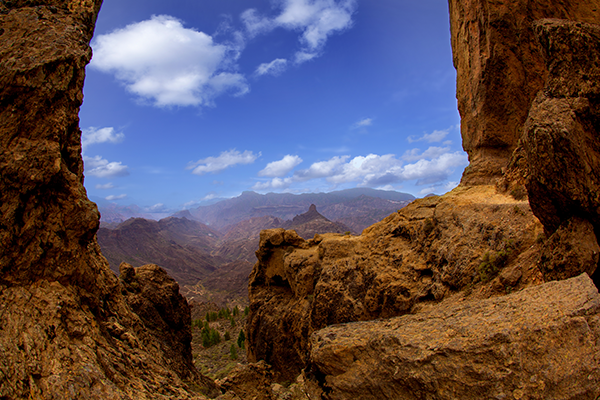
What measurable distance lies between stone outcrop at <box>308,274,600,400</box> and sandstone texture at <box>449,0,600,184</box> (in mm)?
18550

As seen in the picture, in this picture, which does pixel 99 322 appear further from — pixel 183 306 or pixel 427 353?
pixel 183 306

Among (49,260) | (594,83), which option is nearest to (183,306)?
(49,260)

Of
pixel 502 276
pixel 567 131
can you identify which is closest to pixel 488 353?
pixel 502 276

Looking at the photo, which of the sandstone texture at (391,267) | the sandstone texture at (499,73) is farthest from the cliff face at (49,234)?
the sandstone texture at (499,73)

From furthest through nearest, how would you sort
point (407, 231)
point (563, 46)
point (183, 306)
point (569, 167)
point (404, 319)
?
point (183, 306)
point (407, 231)
point (404, 319)
point (563, 46)
point (569, 167)

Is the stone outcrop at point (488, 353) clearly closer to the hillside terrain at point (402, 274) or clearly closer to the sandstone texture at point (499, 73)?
the hillside terrain at point (402, 274)

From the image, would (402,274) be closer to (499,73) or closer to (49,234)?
(49,234)

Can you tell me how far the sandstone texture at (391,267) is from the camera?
11.5 m

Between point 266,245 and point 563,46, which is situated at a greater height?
point 563,46

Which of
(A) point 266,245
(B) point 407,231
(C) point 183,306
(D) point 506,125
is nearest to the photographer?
(B) point 407,231

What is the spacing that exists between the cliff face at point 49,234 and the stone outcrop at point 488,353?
782cm

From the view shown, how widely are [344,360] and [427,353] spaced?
2.72 m

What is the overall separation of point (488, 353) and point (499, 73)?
2433 centimetres

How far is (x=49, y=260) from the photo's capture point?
10516 millimetres
